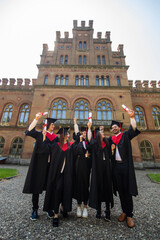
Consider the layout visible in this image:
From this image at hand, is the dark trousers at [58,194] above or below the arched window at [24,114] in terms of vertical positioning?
below

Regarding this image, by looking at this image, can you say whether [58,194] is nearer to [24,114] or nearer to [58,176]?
[58,176]

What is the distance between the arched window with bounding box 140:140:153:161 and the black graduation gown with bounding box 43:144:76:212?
52.2 feet

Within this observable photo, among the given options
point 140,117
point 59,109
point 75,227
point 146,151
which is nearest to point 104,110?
point 140,117

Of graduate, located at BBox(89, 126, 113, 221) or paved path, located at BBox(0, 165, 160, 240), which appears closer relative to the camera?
paved path, located at BBox(0, 165, 160, 240)

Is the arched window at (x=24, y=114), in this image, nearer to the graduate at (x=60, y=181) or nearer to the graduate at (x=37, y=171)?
the graduate at (x=37, y=171)

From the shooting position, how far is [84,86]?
1739 centimetres

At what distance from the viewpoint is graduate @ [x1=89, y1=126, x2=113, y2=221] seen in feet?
10.1

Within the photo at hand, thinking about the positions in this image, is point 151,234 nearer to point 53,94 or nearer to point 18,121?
point 53,94

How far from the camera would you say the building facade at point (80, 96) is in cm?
1592

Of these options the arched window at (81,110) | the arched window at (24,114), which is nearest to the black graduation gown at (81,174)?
the arched window at (81,110)

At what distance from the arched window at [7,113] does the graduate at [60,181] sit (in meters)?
18.0

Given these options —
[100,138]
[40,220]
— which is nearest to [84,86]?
[100,138]

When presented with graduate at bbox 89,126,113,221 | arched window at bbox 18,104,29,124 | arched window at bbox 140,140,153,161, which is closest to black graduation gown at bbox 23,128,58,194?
graduate at bbox 89,126,113,221

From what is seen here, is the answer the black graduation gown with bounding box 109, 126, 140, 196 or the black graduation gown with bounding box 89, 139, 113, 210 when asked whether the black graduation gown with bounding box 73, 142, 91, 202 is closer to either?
the black graduation gown with bounding box 89, 139, 113, 210
